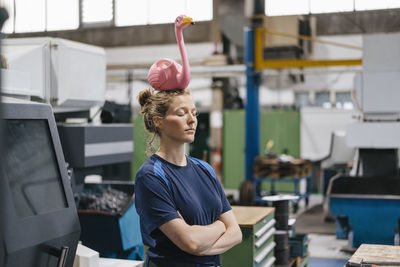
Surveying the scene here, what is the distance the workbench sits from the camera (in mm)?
2133

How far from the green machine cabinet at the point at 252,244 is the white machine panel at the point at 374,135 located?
0.71 metres

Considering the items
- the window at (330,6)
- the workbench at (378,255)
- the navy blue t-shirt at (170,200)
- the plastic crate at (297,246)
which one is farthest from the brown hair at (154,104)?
the plastic crate at (297,246)

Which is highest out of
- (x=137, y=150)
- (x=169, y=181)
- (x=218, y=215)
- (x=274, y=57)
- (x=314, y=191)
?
(x=274, y=57)

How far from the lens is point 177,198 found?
1812 mm

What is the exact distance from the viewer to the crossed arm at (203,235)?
5.71 feet

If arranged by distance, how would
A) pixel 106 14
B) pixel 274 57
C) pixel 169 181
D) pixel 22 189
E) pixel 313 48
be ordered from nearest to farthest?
pixel 22 189
pixel 169 181
pixel 106 14
pixel 274 57
pixel 313 48

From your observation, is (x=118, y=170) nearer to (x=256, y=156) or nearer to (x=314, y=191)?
(x=256, y=156)

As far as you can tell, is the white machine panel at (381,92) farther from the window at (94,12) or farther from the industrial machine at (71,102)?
the industrial machine at (71,102)

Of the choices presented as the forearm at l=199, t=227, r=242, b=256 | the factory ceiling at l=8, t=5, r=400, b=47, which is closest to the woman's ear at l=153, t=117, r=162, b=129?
the forearm at l=199, t=227, r=242, b=256

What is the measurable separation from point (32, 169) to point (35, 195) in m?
0.08

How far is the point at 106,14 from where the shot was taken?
3.37 m

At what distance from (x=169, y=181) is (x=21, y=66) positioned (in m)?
1.43

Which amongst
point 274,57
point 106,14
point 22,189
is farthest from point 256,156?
point 22,189

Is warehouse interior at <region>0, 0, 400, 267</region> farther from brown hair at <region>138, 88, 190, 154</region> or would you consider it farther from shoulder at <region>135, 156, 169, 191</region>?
shoulder at <region>135, 156, 169, 191</region>
